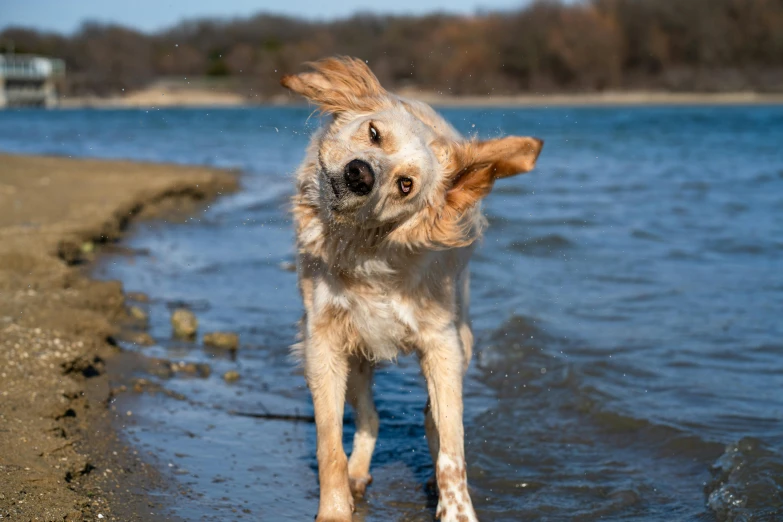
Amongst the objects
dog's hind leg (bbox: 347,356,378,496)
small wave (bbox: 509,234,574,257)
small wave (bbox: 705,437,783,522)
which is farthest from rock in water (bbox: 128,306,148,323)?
small wave (bbox: 509,234,574,257)

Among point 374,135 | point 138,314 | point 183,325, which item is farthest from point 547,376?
point 374,135

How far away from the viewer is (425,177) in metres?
4.07

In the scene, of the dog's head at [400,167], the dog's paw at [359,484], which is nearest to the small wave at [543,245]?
the dog's paw at [359,484]

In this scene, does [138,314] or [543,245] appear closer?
[138,314]

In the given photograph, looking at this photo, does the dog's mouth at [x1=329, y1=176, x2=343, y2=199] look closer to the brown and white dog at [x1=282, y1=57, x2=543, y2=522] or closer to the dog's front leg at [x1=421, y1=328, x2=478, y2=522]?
the brown and white dog at [x1=282, y1=57, x2=543, y2=522]

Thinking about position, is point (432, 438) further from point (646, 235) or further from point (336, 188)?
point (646, 235)

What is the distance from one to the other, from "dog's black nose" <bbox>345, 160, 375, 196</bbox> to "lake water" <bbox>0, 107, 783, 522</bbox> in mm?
805

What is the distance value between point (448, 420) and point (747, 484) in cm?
185

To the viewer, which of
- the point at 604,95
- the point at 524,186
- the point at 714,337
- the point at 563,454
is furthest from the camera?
the point at 604,95

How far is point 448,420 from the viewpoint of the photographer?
4.16 meters

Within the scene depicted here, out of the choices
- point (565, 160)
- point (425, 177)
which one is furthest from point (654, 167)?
point (425, 177)

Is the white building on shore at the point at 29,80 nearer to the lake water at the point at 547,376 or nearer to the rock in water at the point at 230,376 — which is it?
the lake water at the point at 547,376

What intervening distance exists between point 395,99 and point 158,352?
3044 mm

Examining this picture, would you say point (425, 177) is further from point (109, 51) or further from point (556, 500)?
point (109, 51)
